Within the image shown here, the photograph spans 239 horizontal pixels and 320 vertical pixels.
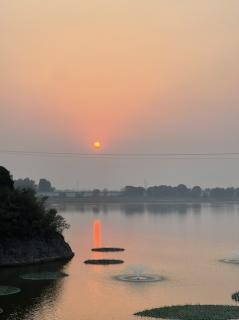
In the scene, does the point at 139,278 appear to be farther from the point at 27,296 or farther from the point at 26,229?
the point at 26,229

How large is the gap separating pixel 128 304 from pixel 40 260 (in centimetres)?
3034

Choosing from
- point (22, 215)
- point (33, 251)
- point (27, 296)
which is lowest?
point (27, 296)

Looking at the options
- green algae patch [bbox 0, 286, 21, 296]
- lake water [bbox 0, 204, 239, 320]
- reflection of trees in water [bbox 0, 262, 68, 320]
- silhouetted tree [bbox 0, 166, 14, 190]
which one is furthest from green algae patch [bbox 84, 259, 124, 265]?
green algae patch [bbox 0, 286, 21, 296]

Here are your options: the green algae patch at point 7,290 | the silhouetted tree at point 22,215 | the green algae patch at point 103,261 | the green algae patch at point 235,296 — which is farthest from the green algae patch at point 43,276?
the green algae patch at point 235,296

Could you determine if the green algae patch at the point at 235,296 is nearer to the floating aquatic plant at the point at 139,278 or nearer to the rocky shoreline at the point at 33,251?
the floating aquatic plant at the point at 139,278

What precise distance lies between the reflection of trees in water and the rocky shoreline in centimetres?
408

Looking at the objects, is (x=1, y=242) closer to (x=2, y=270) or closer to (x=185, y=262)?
(x=2, y=270)

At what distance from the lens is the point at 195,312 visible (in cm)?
4462

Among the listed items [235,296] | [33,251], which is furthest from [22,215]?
[235,296]

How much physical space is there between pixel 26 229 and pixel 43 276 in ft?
54.3

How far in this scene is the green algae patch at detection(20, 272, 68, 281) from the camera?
62219 mm

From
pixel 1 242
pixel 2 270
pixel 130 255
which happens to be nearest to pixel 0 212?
pixel 1 242

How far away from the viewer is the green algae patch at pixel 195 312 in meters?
42.9

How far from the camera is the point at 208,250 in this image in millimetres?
93500
